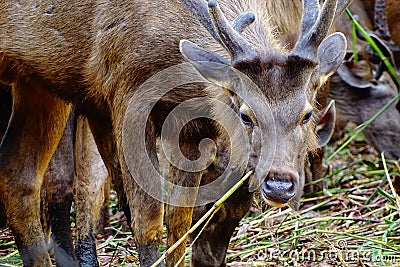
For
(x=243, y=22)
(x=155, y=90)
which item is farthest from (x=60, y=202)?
(x=243, y=22)

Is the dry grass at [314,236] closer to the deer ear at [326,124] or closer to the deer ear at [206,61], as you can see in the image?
the deer ear at [326,124]

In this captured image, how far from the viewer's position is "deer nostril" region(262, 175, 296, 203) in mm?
4723

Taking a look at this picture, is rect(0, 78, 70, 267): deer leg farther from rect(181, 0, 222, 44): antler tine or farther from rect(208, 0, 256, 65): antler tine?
rect(208, 0, 256, 65): antler tine

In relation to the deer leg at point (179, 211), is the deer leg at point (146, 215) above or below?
above

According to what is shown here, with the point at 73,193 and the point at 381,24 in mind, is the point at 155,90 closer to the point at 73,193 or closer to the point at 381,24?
the point at 73,193

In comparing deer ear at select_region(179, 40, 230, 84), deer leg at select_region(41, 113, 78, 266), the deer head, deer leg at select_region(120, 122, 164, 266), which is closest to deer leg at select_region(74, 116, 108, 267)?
deer leg at select_region(41, 113, 78, 266)

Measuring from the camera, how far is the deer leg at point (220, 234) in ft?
20.6

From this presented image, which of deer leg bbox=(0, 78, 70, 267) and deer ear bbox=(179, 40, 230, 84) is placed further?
deer leg bbox=(0, 78, 70, 267)

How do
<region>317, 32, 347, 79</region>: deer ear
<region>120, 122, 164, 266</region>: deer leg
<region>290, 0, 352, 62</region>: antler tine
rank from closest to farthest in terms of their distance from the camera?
<region>290, 0, 352, 62</region>: antler tine, <region>317, 32, 347, 79</region>: deer ear, <region>120, 122, 164, 266</region>: deer leg

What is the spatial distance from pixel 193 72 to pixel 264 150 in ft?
2.37

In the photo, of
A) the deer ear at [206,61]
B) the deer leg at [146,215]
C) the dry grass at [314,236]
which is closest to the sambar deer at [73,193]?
the dry grass at [314,236]

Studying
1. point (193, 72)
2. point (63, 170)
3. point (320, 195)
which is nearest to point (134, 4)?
point (193, 72)

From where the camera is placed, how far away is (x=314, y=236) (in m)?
6.76

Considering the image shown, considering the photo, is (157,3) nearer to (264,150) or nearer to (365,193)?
(264,150)
